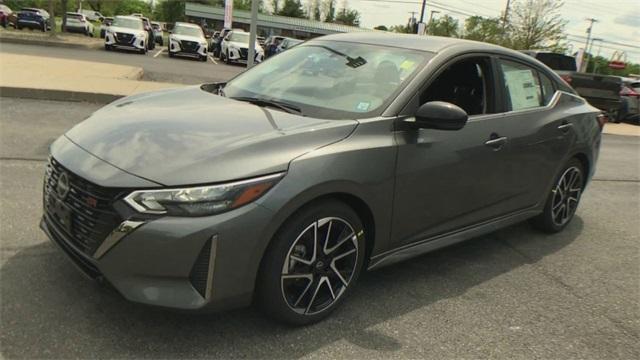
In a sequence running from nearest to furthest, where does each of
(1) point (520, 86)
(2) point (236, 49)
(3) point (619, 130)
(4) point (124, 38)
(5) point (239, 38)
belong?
(1) point (520, 86) < (3) point (619, 130) < (4) point (124, 38) < (2) point (236, 49) < (5) point (239, 38)

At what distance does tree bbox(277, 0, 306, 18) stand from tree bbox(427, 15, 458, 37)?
124 ft

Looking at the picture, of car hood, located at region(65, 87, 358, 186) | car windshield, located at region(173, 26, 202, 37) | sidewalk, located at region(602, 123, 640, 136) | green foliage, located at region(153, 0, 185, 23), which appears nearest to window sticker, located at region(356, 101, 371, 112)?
car hood, located at region(65, 87, 358, 186)

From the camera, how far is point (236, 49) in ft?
88.2

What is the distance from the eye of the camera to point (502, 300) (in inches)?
149

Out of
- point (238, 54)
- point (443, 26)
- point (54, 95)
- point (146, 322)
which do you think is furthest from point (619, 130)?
point (443, 26)

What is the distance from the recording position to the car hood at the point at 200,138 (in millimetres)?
2674

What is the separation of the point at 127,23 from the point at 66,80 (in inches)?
630

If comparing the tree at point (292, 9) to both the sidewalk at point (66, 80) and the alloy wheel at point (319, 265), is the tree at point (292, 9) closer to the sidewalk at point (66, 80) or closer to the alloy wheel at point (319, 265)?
the sidewalk at point (66, 80)

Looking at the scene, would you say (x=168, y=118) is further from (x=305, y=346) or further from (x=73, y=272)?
(x=305, y=346)

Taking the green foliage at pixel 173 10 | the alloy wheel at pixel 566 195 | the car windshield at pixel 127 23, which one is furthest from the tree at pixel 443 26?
the alloy wheel at pixel 566 195

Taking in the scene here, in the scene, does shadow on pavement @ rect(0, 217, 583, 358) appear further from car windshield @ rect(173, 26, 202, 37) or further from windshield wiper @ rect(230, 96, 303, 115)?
car windshield @ rect(173, 26, 202, 37)

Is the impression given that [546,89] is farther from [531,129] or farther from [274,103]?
[274,103]

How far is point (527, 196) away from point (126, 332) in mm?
3242

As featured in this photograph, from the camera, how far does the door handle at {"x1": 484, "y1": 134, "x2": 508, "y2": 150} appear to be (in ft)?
13.0
